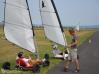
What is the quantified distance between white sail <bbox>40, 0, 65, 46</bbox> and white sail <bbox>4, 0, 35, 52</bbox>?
14.0 feet

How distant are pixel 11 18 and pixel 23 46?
4.98ft

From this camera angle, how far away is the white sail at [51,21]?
21.7 meters

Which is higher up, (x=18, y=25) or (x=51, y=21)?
(x=51, y=21)

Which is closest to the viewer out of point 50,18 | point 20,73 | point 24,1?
point 20,73

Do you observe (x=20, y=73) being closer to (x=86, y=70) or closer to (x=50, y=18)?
(x=86, y=70)

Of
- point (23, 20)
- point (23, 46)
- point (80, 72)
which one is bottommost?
point (80, 72)

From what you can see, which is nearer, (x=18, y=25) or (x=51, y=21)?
(x=18, y=25)

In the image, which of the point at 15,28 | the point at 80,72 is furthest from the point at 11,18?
the point at 80,72

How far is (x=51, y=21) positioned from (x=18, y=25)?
5.08 meters

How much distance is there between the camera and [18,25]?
1753cm

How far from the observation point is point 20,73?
15922mm

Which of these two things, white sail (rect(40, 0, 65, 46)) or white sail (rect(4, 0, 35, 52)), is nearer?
white sail (rect(4, 0, 35, 52))

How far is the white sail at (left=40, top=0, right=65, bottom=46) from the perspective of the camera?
2167cm

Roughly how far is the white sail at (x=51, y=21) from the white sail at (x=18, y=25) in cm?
428
